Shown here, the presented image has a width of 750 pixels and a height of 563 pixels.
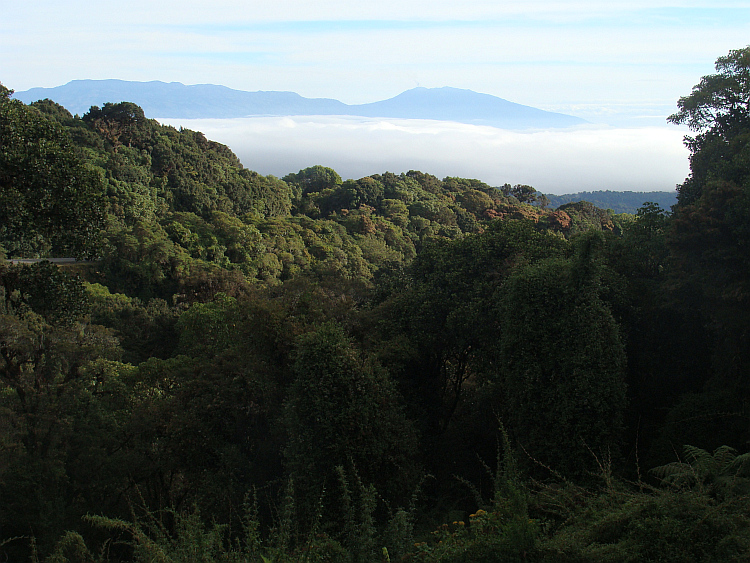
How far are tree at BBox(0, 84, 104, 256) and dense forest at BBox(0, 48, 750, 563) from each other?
Result: 0.10 feet

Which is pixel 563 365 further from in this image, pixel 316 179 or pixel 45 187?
pixel 316 179

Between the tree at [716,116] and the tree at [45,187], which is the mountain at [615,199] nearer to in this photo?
the tree at [716,116]

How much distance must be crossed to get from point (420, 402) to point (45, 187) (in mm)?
7188

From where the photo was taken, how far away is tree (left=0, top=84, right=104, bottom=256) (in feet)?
23.5

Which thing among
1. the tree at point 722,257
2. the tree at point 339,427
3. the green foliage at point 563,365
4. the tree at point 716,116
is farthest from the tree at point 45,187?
the tree at point 716,116

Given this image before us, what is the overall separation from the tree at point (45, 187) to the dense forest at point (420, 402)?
0.10ft

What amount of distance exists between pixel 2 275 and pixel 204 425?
3715mm

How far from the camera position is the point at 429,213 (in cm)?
5106

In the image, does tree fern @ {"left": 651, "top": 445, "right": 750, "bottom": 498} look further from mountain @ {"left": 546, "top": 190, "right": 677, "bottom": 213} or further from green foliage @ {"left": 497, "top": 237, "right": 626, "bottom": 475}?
mountain @ {"left": 546, "top": 190, "right": 677, "bottom": 213}

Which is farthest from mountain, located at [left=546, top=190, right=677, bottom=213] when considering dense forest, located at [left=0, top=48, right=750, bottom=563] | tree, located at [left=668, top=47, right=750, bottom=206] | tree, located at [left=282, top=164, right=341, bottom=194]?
dense forest, located at [left=0, top=48, right=750, bottom=563]

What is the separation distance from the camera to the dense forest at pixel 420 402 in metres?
5.27

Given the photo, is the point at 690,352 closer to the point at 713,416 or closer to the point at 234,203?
the point at 713,416

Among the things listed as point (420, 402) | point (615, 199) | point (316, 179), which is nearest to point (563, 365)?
point (420, 402)

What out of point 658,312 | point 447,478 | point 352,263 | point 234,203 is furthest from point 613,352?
point 234,203
